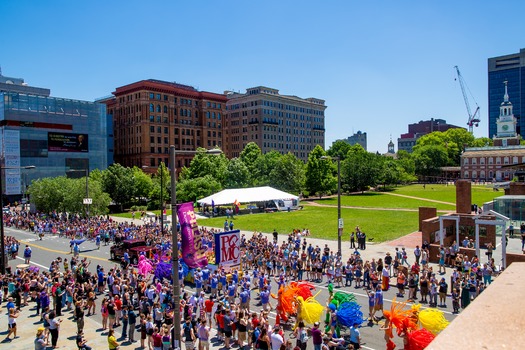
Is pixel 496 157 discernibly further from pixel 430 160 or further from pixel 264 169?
pixel 264 169

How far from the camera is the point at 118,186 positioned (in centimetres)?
6856

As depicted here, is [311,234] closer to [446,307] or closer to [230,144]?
[446,307]

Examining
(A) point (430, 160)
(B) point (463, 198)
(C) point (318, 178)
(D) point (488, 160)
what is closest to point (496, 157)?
(D) point (488, 160)

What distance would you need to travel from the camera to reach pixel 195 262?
43.8 ft

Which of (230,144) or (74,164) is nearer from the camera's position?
(74,164)

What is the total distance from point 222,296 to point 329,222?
27605mm

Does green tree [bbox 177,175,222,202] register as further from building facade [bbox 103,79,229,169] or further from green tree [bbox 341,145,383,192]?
building facade [bbox 103,79,229,169]

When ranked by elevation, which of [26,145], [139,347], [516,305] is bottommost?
[139,347]

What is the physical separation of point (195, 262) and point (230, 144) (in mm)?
130154

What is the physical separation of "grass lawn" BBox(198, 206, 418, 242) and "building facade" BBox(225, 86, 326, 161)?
80107mm

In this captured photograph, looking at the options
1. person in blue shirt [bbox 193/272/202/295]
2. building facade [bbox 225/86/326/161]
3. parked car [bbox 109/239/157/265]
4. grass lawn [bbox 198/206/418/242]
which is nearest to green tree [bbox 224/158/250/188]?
grass lawn [bbox 198/206/418/242]

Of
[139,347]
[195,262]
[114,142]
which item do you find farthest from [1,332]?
[114,142]

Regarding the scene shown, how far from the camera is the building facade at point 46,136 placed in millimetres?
76938

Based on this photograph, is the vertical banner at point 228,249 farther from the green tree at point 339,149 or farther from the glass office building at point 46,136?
the green tree at point 339,149
